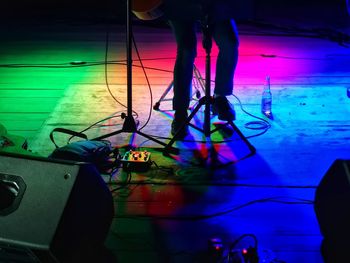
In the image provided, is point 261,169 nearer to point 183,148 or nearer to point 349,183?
point 183,148

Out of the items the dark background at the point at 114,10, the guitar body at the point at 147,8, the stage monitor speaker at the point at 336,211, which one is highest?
the guitar body at the point at 147,8

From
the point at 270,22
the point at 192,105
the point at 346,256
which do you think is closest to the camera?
the point at 346,256

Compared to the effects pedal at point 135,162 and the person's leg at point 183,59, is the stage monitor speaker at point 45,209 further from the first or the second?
the person's leg at point 183,59

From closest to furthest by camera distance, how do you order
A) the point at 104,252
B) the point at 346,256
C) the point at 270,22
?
the point at 346,256, the point at 104,252, the point at 270,22

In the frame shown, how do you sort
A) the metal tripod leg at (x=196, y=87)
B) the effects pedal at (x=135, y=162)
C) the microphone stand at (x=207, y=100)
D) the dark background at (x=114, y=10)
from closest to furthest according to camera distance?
1. the effects pedal at (x=135, y=162)
2. the microphone stand at (x=207, y=100)
3. the metal tripod leg at (x=196, y=87)
4. the dark background at (x=114, y=10)

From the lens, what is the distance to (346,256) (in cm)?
159

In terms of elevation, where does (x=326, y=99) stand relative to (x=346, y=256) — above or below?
below

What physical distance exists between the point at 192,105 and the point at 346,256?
7.48 feet

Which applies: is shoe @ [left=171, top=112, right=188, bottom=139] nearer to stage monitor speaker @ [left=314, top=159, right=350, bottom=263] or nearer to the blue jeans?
the blue jeans

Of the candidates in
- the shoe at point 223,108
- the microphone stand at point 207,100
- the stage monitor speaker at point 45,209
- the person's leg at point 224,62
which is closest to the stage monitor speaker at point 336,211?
the stage monitor speaker at point 45,209

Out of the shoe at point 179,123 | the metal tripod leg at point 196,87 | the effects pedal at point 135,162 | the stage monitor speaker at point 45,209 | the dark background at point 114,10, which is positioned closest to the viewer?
the stage monitor speaker at point 45,209

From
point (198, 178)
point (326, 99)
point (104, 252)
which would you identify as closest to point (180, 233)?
point (104, 252)

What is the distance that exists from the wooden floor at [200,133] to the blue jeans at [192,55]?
0.95ft

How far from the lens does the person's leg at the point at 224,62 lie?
119 inches
